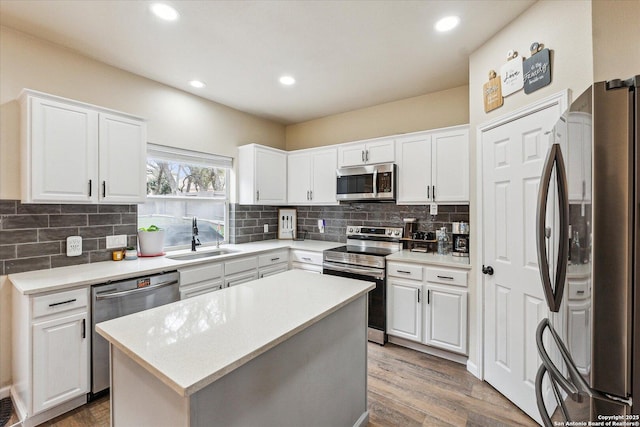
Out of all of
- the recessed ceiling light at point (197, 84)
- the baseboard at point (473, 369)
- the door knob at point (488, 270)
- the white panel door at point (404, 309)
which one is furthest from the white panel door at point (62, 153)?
the baseboard at point (473, 369)

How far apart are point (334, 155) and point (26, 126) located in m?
2.85

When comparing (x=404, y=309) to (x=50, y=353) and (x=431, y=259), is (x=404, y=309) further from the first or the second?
(x=50, y=353)

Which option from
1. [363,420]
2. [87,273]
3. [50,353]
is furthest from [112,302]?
[363,420]

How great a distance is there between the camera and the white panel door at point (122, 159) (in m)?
2.31

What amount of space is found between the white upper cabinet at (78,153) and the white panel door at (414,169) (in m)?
2.63

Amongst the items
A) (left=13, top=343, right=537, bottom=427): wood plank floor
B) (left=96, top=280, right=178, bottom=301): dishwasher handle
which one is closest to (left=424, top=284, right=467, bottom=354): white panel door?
(left=13, top=343, right=537, bottom=427): wood plank floor

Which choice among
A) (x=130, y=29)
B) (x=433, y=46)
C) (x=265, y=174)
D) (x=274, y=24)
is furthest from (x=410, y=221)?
(x=130, y=29)

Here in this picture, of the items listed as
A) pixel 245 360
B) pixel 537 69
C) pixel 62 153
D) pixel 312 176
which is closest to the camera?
pixel 245 360

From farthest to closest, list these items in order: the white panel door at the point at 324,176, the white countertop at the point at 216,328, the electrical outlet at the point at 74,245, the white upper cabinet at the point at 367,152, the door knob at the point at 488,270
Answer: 1. the white panel door at the point at 324,176
2. the white upper cabinet at the point at 367,152
3. the electrical outlet at the point at 74,245
4. the door knob at the point at 488,270
5. the white countertop at the point at 216,328

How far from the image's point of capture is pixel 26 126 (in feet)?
6.43

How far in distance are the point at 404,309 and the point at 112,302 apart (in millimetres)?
2530

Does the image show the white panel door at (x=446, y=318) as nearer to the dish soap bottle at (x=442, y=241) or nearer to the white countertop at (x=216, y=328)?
the dish soap bottle at (x=442, y=241)

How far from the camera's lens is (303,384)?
131 centimetres

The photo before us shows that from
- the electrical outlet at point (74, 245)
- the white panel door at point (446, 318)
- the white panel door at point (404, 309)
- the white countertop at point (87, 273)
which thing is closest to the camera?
the white countertop at point (87, 273)
